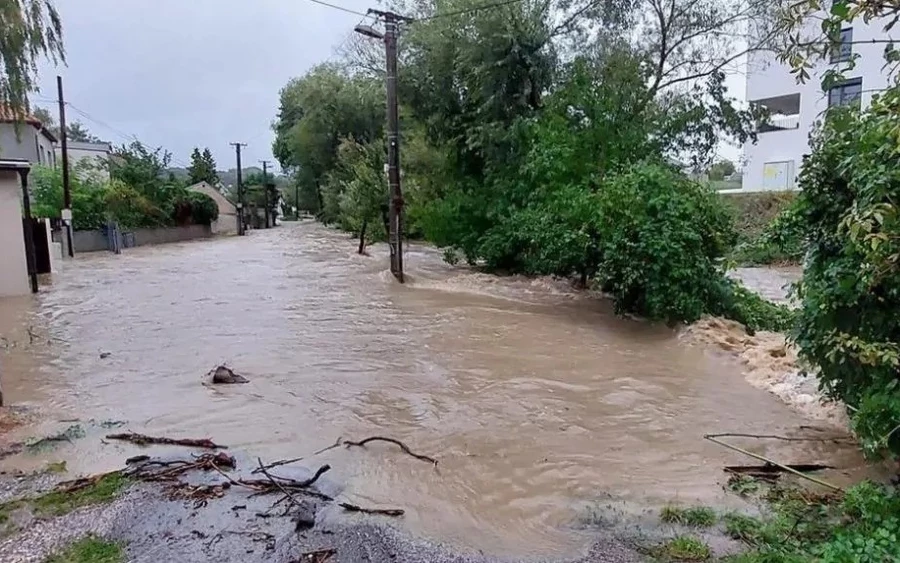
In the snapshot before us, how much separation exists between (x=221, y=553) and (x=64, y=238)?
26.8 metres

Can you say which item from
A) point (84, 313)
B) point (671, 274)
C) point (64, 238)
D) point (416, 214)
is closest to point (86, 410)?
point (84, 313)

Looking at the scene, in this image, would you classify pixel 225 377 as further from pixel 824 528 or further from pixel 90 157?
pixel 90 157

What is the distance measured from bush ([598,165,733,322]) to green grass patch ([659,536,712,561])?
668 centimetres

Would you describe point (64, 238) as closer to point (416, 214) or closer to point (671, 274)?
point (416, 214)

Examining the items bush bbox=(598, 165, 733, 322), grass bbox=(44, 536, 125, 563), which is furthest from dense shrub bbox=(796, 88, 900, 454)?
bush bbox=(598, 165, 733, 322)

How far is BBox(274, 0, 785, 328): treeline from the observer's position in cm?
1051

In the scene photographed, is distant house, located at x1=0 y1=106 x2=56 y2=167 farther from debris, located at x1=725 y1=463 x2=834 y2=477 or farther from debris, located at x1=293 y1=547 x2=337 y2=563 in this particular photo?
debris, located at x1=725 y1=463 x2=834 y2=477

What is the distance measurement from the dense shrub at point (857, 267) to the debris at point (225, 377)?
592 centimetres

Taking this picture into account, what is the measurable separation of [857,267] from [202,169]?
61.4m

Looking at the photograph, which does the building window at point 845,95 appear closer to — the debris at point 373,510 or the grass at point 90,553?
the debris at point 373,510

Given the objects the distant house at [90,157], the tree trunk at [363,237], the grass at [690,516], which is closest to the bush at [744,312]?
the grass at [690,516]

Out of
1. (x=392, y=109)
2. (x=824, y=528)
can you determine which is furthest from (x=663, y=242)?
(x=392, y=109)

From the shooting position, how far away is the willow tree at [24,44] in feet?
27.0

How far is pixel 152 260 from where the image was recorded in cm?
2473
